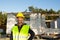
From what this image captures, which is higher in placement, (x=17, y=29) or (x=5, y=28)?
(x=17, y=29)

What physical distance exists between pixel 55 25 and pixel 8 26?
17.5ft

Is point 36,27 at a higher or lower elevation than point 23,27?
lower

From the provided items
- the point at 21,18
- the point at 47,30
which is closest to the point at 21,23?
the point at 21,18

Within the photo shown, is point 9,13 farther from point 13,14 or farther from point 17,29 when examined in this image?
point 17,29

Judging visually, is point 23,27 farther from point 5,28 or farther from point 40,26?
point 5,28

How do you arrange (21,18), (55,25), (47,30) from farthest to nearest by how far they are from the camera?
(55,25)
(47,30)
(21,18)

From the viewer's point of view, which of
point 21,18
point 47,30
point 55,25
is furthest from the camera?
point 55,25

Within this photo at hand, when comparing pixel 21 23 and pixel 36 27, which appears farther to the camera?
pixel 36 27

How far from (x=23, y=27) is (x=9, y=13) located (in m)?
18.0

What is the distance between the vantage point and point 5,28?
23328mm

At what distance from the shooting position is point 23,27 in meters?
4.22

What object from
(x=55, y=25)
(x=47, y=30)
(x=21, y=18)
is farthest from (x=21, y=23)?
(x=55, y=25)

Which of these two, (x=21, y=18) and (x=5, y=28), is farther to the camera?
(x=5, y=28)

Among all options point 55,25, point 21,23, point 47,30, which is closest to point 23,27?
point 21,23
